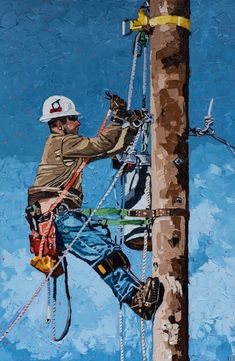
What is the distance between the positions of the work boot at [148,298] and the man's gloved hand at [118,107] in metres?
1.06

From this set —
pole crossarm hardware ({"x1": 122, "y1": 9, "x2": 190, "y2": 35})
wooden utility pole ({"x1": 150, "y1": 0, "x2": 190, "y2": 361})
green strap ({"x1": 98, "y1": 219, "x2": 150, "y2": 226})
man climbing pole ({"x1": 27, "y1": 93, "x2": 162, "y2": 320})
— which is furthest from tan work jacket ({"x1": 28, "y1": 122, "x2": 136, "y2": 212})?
pole crossarm hardware ({"x1": 122, "y1": 9, "x2": 190, "y2": 35})

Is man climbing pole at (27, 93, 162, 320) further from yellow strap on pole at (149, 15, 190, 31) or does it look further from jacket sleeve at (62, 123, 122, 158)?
yellow strap on pole at (149, 15, 190, 31)

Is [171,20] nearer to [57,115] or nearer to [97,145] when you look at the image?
[97,145]

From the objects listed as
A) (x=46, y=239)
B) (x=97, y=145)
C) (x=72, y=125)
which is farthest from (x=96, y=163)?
(x=46, y=239)

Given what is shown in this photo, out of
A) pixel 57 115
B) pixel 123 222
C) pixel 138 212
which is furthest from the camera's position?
pixel 57 115

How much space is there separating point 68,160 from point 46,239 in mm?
515

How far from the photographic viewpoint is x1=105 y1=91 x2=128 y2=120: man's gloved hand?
15.1 feet

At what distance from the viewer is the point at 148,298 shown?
3996 mm

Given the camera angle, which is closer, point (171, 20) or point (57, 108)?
point (171, 20)

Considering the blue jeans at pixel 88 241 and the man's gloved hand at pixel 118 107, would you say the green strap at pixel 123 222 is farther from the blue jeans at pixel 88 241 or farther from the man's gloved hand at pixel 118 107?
the man's gloved hand at pixel 118 107

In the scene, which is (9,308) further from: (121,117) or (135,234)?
(121,117)

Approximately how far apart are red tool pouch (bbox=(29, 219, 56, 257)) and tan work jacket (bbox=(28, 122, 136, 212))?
0.10 metres

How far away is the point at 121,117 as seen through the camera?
4.59m

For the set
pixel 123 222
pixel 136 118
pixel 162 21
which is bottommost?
pixel 123 222
